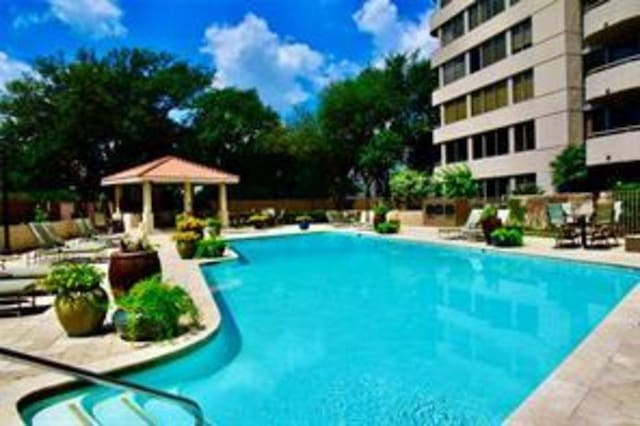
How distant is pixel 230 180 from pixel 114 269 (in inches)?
935

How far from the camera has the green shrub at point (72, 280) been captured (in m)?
8.10

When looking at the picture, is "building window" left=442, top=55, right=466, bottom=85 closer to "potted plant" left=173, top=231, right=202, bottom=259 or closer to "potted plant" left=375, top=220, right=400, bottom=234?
"potted plant" left=375, top=220, right=400, bottom=234

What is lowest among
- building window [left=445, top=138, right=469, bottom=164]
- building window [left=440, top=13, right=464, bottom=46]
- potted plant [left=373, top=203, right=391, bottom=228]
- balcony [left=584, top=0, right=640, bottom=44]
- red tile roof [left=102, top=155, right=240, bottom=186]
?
potted plant [left=373, top=203, right=391, bottom=228]

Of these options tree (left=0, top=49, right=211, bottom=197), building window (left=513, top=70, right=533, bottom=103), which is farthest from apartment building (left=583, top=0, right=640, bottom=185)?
tree (left=0, top=49, right=211, bottom=197)

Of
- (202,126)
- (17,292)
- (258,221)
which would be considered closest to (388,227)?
(258,221)

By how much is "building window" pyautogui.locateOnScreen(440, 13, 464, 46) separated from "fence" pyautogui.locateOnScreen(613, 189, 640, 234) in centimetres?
2384

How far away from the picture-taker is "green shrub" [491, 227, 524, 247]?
19.9m

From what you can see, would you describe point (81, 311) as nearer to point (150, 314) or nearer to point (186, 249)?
point (150, 314)

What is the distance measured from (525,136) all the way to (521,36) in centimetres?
557

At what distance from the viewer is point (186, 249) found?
18.4m

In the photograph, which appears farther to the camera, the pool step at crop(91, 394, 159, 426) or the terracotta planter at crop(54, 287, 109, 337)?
the terracotta planter at crop(54, 287, 109, 337)

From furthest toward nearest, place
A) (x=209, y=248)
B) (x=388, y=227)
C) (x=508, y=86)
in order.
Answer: (x=508, y=86) → (x=388, y=227) → (x=209, y=248)

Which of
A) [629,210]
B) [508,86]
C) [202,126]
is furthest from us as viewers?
[202,126]

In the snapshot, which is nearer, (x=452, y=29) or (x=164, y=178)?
(x=164, y=178)
